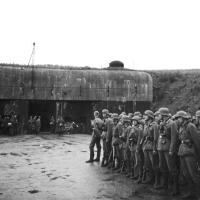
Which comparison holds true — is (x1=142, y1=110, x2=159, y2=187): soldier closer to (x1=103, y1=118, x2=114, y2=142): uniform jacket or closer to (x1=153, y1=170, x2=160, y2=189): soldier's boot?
(x1=153, y1=170, x2=160, y2=189): soldier's boot

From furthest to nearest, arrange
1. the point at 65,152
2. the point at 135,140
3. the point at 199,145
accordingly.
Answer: the point at 65,152
the point at 135,140
the point at 199,145

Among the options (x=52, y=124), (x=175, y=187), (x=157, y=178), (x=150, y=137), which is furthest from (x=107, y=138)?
(x=52, y=124)

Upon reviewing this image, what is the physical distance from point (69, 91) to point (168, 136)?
55.6ft

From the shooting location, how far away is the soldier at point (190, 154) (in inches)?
256

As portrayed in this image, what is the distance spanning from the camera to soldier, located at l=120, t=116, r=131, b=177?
9.05 m

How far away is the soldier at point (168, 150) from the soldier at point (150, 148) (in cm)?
23

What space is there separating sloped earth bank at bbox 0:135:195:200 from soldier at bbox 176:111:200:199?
1.86 feet

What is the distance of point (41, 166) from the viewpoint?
10.3 meters

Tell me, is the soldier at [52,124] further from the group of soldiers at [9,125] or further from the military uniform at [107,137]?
the military uniform at [107,137]

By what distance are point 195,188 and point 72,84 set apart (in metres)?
18.1

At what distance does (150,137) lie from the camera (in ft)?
25.9

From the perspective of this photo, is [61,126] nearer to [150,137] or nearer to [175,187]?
[150,137]

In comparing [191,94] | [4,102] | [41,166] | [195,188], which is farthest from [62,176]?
[191,94]

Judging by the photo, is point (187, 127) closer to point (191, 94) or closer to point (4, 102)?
point (4, 102)
